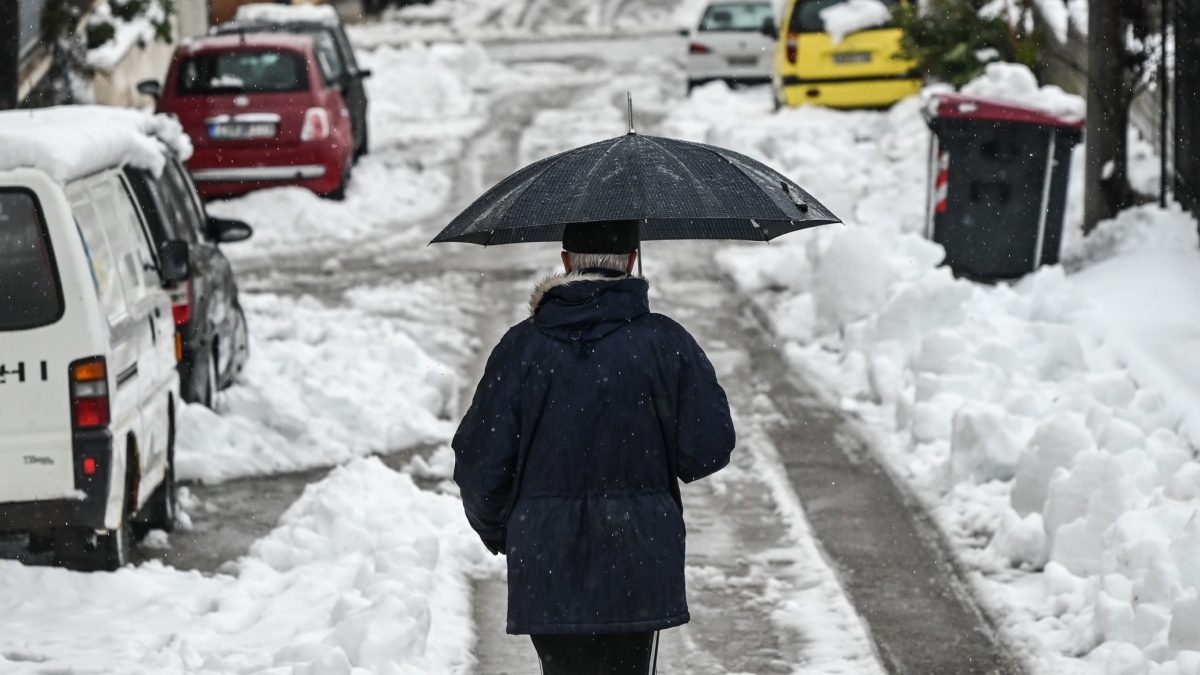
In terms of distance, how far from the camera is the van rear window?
6.32 meters

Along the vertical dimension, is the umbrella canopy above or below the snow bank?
above

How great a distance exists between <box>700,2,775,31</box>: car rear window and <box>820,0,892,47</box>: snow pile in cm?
567

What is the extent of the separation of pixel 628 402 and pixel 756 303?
928 centimetres

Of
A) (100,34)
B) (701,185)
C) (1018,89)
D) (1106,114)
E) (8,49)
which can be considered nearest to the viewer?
(701,185)

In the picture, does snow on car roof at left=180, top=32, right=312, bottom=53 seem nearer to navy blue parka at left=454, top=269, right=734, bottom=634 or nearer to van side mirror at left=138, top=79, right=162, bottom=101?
van side mirror at left=138, top=79, right=162, bottom=101

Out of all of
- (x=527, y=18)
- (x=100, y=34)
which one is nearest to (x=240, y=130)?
(x=100, y=34)

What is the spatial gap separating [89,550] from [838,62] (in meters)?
16.7

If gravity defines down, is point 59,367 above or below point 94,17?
above

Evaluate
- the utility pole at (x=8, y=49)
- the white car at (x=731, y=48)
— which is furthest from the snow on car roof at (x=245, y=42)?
the white car at (x=731, y=48)

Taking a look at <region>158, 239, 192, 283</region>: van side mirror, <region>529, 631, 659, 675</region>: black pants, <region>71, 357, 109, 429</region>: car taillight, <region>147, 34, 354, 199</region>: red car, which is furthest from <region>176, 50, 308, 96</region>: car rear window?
<region>529, 631, 659, 675</region>: black pants

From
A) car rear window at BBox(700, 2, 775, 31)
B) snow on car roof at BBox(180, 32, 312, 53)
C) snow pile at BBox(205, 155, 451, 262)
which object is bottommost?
snow pile at BBox(205, 155, 451, 262)

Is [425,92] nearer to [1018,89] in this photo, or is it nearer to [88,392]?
[1018,89]

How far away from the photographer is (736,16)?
27.3m

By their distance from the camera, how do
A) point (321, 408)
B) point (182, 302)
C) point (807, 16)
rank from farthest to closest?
point (807, 16)
point (321, 408)
point (182, 302)
